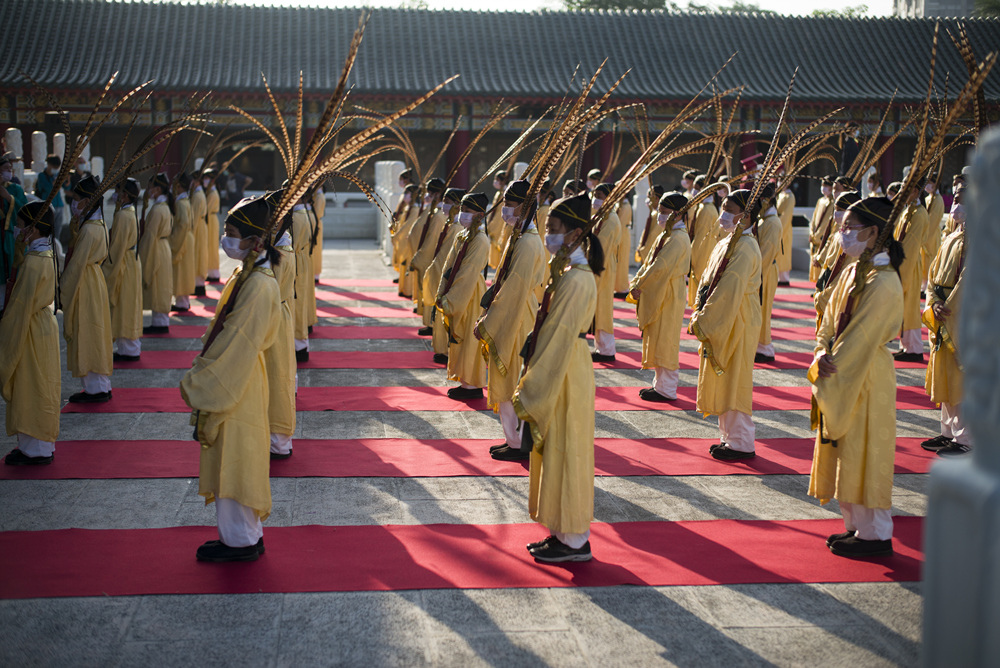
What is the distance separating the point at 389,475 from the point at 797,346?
5.77 m

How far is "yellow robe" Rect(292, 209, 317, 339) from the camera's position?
8.36 metres

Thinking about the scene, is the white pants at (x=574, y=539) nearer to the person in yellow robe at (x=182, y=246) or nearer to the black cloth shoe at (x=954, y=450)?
the black cloth shoe at (x=954, y=450)

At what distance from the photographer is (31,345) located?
209 inches

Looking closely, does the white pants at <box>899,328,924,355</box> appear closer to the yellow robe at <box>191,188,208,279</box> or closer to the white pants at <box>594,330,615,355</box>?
the white pants at <box>594,330,615,355</box>

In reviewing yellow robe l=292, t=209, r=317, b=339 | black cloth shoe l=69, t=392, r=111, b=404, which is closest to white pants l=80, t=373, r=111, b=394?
black cloth shoe l=69, t=392, r=111, b=404

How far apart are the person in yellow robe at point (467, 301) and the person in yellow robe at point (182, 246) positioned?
454 cm

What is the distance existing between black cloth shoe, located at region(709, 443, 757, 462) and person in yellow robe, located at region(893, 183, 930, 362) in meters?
3.73

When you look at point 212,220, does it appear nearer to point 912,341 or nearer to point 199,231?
point 199,231

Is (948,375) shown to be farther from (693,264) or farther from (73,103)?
(73,103)

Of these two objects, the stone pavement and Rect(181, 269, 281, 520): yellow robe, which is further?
Rect(181, 269, 281, 520): yellow robe

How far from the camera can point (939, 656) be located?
77.8 inches

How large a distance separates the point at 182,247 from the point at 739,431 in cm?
719

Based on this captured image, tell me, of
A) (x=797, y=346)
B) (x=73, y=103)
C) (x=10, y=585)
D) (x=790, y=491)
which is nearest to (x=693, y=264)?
(x=797, y=346)


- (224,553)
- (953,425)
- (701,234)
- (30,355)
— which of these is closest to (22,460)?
(30,355)
